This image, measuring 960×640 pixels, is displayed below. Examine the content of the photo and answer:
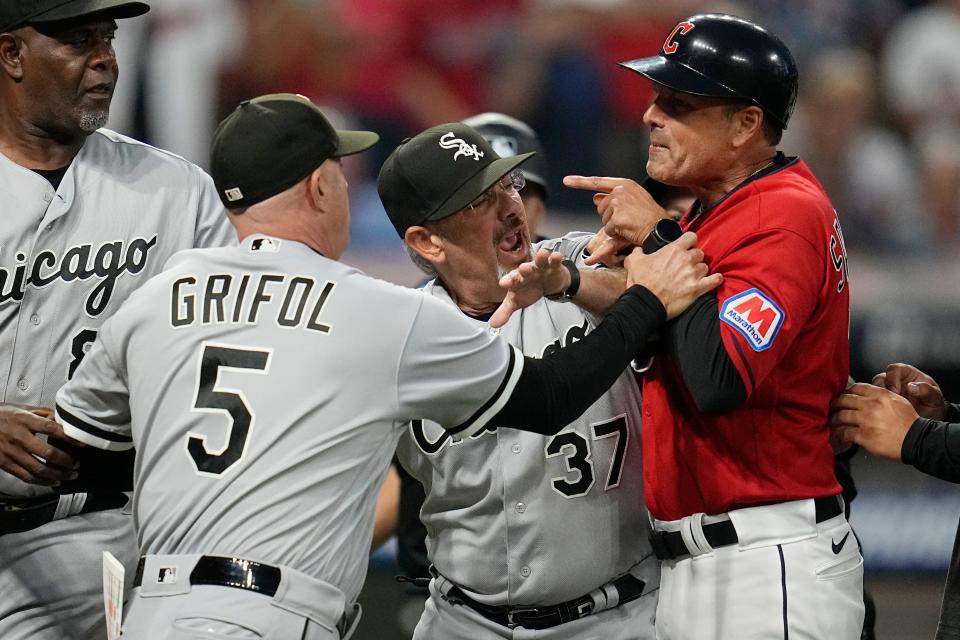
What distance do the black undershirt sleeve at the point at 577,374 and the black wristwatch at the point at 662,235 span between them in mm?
158

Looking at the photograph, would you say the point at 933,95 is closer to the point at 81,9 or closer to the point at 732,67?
the point at 732,67

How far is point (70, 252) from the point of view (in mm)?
3594

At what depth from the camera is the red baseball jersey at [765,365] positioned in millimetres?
2865

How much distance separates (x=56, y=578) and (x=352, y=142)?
1.46 metres

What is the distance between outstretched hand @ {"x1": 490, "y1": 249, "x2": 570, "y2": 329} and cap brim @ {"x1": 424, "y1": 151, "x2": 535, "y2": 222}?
0.38 m

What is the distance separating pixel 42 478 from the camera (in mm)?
3221

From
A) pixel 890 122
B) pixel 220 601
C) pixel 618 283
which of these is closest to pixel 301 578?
pixel 220 601

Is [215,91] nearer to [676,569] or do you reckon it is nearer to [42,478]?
[42,478]

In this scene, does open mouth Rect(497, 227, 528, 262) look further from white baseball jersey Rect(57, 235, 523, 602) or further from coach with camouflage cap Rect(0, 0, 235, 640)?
coach with camouflage cap Rect(0, 0, 235, 640)

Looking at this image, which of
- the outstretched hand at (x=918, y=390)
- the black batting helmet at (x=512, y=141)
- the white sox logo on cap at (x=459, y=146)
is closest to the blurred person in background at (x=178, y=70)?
the black batting helmet at (x=512, y=141)

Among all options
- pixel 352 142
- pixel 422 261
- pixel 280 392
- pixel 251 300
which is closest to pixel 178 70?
pixel 422 261

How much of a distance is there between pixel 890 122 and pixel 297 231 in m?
5.41

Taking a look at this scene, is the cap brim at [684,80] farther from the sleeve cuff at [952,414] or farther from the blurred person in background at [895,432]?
the sleeve cuff at [952,414]

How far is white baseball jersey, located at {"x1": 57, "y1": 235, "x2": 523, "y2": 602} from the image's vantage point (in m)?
2.76
